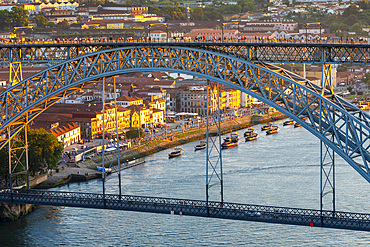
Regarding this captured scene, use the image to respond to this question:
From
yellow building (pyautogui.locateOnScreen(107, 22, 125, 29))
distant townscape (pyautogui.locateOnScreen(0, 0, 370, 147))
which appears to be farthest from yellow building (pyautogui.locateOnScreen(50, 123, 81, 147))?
yellow building (pyautogui.locateOnScreen(107, 22, 125, 29))

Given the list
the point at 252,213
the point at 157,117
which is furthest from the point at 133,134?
the point at 252,213

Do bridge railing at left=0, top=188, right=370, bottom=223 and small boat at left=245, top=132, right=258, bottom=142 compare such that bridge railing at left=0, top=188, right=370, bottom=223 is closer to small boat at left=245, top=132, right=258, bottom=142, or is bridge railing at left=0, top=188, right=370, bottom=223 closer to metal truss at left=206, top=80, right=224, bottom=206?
metal truss at left=206, top=80, right=224, bottom=206

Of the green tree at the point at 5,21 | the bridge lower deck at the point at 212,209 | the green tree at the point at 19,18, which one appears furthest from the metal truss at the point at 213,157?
the green tree at the point at 19,18

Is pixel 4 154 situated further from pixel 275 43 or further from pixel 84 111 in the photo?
pixel 84 111

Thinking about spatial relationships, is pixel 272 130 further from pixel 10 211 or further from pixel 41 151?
pixel 10 211

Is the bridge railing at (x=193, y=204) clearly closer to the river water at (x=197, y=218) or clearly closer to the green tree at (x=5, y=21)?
the river water at (x=197, y=218)

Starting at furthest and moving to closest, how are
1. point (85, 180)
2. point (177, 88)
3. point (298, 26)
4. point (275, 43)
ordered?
1. point (298, 26)
2. point (177, 88)
3. point (85, 180)
4. point (275, 43)

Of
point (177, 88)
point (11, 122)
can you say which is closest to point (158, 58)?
point (11, 122)

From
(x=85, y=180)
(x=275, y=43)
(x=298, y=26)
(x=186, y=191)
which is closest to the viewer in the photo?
(x=275, y=43)
